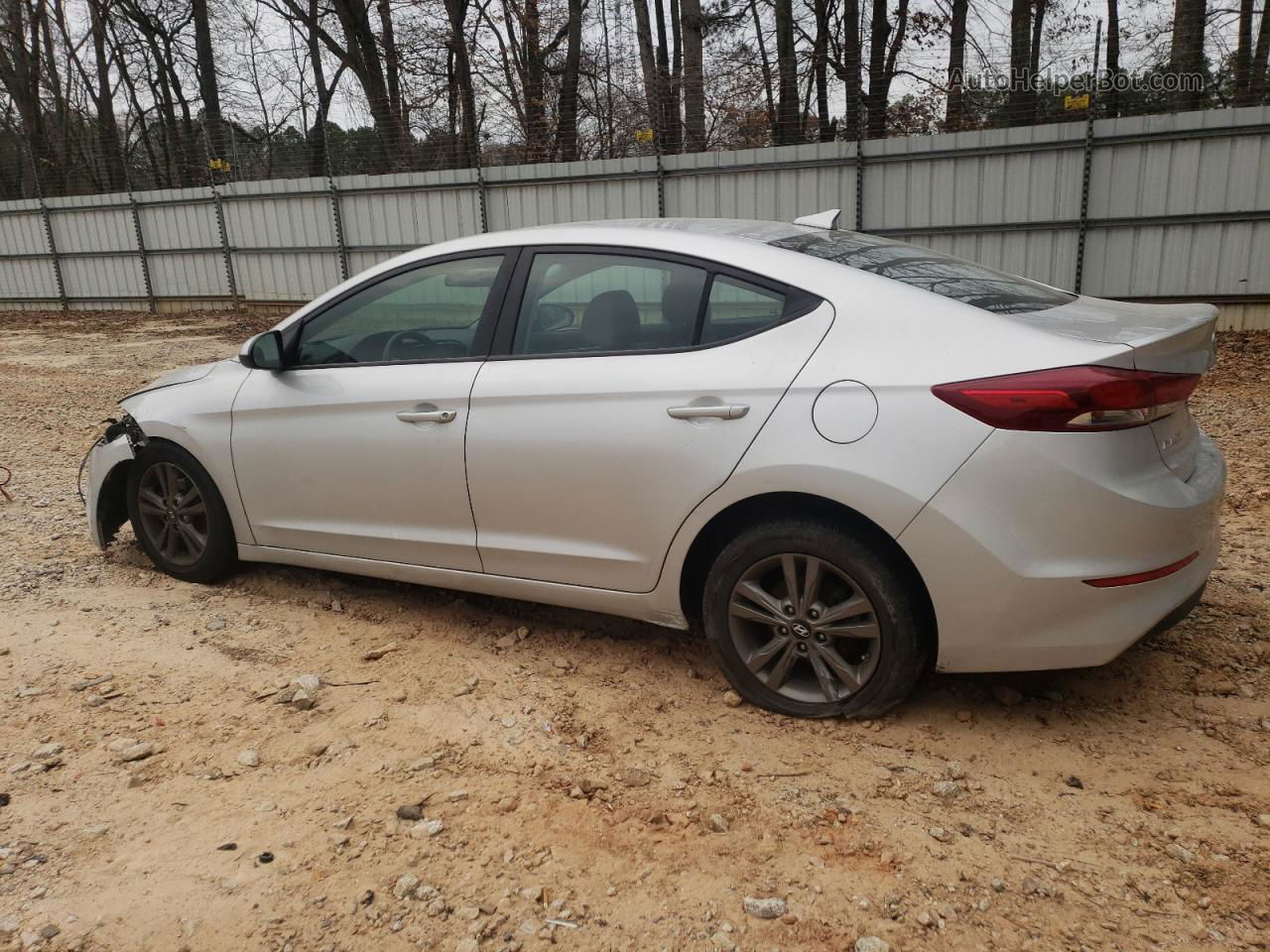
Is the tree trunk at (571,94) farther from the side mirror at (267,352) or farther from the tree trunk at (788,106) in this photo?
the side mirror at (267,352)

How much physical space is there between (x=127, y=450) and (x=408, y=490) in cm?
169

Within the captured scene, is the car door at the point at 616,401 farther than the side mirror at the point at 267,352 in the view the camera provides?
No

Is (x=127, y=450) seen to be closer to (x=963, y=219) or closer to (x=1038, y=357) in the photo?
(x=1038, y=357)

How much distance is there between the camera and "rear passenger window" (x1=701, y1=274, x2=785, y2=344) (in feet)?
9.82

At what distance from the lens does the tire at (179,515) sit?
14.0 feet

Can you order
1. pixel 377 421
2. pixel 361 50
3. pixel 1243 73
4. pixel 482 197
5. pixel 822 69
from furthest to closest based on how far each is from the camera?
pixel 361 50, pixel 822 69, pixel 482 197, pixel 1243 73, pixel 377 421

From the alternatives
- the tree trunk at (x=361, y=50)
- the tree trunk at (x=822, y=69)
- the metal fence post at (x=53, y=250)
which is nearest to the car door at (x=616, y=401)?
the tree trunk at (x=822, y=69)

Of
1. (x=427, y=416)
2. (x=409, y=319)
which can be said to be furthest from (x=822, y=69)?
(x=427, y=416)

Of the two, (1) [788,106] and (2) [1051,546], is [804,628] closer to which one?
(2) [1051,546]

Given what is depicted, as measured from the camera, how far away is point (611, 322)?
3.30 m

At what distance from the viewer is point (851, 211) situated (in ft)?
41.8

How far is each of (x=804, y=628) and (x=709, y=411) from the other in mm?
714

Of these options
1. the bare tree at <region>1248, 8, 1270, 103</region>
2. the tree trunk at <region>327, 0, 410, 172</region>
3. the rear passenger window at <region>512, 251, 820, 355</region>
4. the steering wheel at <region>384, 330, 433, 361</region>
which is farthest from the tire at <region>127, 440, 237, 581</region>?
the tree trunk at <region>327, 0, 410, 172</region>

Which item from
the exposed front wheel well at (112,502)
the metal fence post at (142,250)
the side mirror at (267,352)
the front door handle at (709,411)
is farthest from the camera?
the metal fence post at (142,250)
